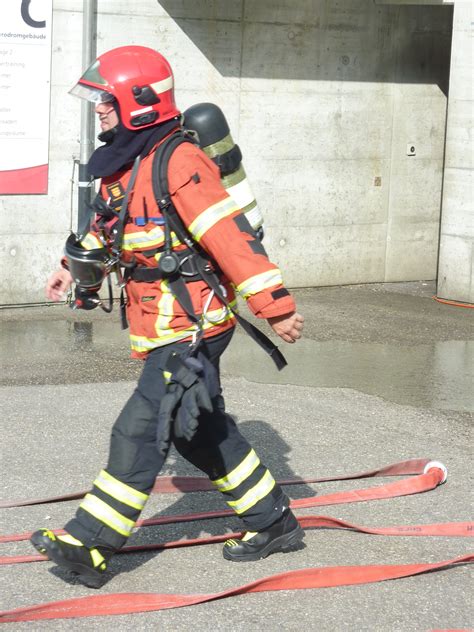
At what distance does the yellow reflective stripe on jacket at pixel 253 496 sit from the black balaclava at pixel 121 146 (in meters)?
1.36

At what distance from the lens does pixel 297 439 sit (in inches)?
254

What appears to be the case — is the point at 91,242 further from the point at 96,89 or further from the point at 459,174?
the point at 459,174

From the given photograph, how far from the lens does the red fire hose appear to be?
4152 millimetres

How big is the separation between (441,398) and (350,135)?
175 inches

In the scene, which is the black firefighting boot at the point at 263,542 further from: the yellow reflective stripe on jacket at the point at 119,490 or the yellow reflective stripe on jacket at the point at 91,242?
the yellow reflective stripe on jacket at the point at 91,242

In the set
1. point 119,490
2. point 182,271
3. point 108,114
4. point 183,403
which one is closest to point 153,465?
point 119,490

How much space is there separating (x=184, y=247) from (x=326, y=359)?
4146 millimetres

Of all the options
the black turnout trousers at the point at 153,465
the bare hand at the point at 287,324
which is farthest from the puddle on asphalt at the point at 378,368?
the bare hand at the point at 287,324

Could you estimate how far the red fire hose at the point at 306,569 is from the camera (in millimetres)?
4152

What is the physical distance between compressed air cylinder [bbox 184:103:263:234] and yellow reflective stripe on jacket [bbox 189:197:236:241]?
526 millimetres

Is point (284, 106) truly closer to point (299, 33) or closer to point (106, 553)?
point (299, 33)

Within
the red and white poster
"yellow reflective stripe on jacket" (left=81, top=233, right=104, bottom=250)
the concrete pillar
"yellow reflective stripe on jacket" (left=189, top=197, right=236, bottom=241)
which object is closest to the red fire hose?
"yellow reflective stripe on jacket" (left=81, top=233, right=104, bottom=250)

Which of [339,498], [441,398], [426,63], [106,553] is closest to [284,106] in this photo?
[426,63]

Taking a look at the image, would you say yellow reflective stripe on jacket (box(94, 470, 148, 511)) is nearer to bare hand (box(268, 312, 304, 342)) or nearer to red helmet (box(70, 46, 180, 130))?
bare hand (box(268, 312, 304, 342))
